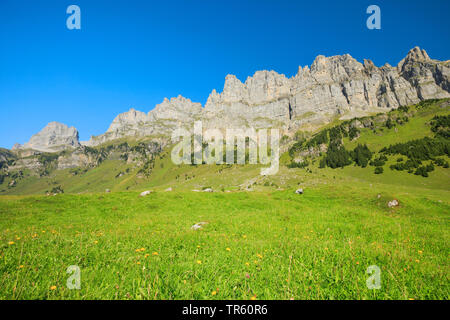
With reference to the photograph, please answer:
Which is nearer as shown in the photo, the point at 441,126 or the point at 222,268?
the point at 222,268

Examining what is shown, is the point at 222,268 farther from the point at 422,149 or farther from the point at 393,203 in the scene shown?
the point at 422,149

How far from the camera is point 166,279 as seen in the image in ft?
17.6

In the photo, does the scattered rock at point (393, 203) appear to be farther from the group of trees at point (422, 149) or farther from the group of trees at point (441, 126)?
the group of trees at point (441, 126)

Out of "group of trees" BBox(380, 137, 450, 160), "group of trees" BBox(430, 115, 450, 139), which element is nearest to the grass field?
"group of trees" BBox(380, 137, 450, 160)

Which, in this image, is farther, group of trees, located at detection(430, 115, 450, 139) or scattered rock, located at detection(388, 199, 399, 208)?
group of trees, located at detection(430, 115, 450, 139)

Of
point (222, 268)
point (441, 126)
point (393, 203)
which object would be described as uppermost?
point (441, 126)

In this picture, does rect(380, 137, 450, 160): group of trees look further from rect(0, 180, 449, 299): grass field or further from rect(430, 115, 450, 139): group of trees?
A: rect(0, 180, 449, 299): grass field

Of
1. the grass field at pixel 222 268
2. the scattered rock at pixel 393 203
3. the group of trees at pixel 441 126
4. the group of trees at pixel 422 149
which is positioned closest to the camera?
the grass field at pixel 222 268

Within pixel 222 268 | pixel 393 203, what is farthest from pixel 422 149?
pixel 222 268

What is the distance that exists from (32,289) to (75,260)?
2.37 metres

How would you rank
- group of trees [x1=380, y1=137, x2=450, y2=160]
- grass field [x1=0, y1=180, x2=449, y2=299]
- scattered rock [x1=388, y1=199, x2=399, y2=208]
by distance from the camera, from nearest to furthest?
grass field [x1=0, y1=180, x2=449, y2=299], scattered rock [x1=388, y1=199, x2=399, y2=208], group of trees [x1=380, y1=137, x2=450, y2=160]

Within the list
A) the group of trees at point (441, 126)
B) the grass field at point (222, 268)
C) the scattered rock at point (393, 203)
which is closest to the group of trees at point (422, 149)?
the group of trees at point (441, 126)

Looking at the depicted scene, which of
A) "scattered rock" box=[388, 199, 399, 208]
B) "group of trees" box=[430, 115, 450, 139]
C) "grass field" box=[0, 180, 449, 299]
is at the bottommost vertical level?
"scattered rock" box=[388, 199, 399, 208]

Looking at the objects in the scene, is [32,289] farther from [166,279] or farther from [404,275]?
[404,275]
